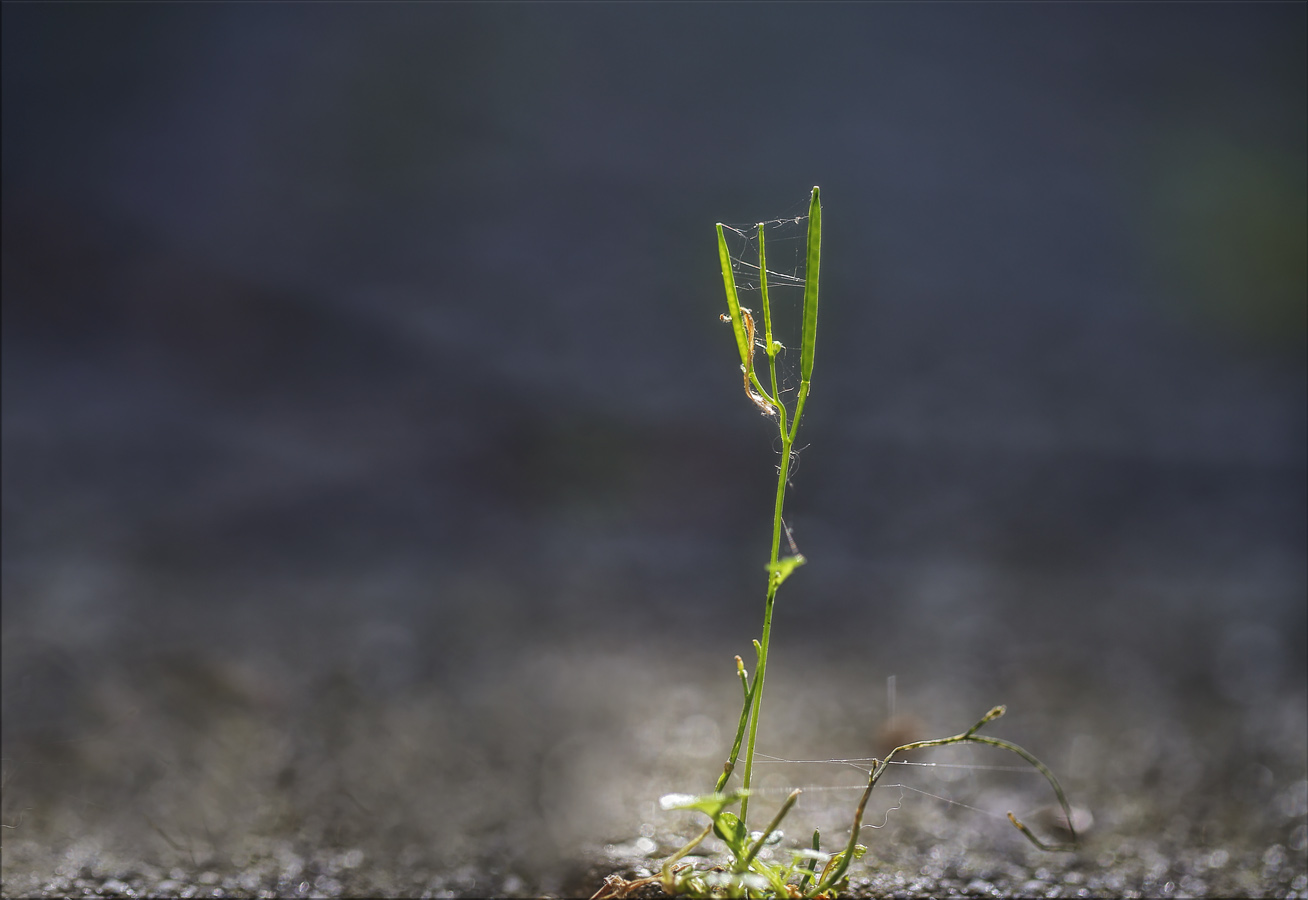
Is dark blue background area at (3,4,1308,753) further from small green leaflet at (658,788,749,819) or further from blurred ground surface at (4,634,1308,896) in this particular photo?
small green leaflet at (658,788,749,819)

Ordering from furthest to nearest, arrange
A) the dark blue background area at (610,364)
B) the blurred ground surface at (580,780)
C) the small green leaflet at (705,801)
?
the dark blue background area at (610,364) → the blurred ground surface at (580,780) → the small green leaflet at (705,801)

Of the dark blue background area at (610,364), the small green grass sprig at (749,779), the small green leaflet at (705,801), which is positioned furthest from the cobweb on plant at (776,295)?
the small green leaflet at (705,801)

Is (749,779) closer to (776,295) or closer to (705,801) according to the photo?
(705,801)

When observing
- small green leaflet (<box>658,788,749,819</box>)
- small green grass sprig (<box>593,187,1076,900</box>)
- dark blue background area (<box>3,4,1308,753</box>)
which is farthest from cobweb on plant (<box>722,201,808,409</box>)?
small green leaflet (<box>658,788,749,819</box>)

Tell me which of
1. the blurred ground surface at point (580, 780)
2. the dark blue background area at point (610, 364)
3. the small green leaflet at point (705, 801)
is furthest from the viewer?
the dark blue background area at point (610, 364)

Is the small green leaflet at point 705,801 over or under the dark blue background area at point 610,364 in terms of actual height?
under

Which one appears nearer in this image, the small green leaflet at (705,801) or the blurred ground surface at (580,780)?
the small green leaflet at (705,801)

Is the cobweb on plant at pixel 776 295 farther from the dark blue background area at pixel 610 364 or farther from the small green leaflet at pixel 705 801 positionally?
the small green leaflet at pixel 705 801

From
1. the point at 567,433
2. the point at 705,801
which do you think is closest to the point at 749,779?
the point at 705,801
